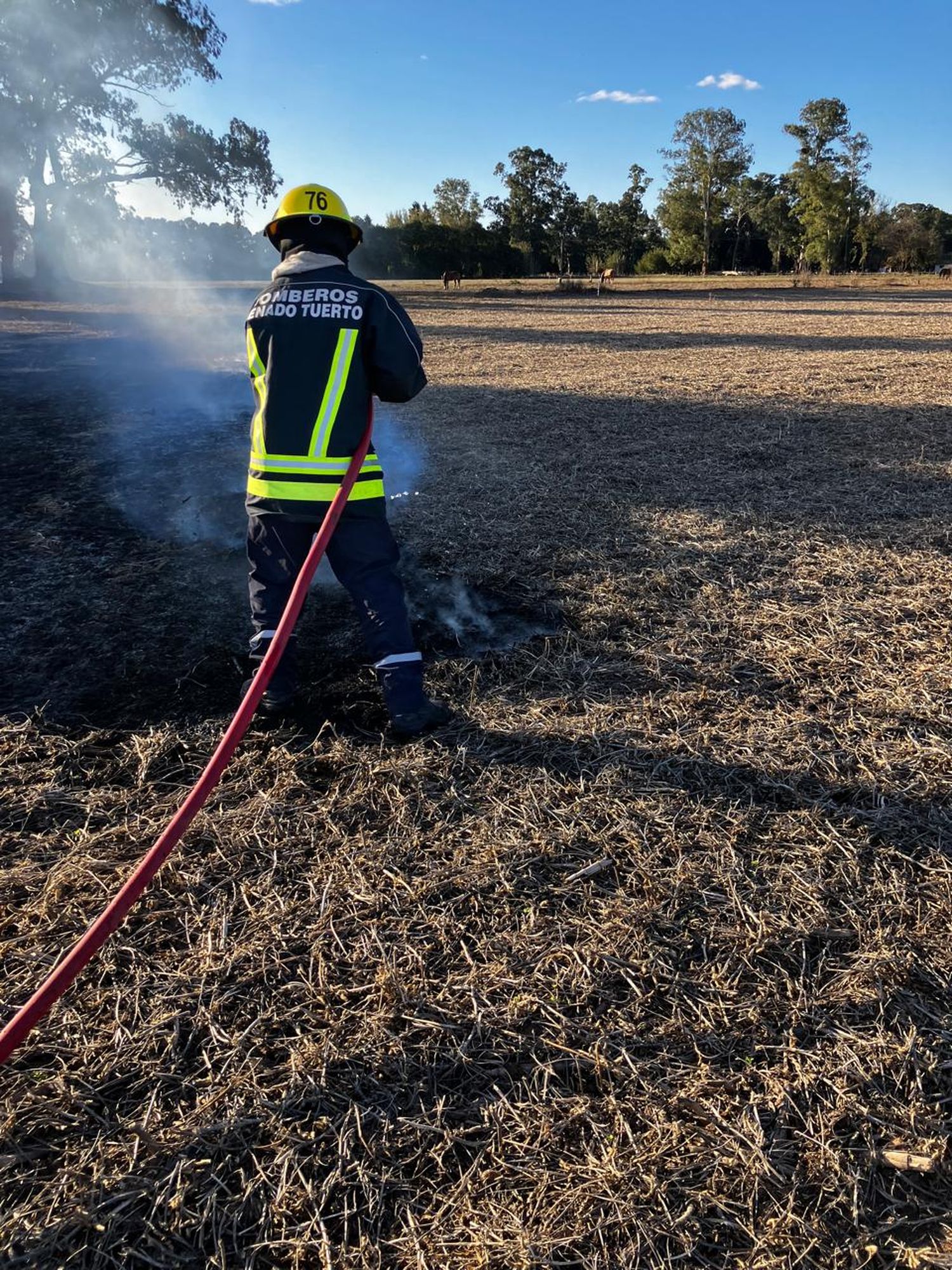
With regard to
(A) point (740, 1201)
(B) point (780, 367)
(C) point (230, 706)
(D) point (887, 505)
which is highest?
(B) point (780, 367)

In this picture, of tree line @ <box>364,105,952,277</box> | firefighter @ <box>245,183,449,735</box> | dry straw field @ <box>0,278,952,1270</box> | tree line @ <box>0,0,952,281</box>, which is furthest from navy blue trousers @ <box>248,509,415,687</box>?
tree line @ <box>364,105,952,277</box>

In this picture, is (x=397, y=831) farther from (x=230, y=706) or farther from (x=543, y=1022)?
(x=230, y=706)

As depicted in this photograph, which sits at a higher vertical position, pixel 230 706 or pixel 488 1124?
pixel 230 706

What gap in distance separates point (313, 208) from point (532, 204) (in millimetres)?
55884

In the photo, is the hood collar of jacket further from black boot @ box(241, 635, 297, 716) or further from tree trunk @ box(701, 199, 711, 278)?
tree trunk @ box(701, 199, 711, 278)

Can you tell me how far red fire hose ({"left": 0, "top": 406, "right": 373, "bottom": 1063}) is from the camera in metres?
1.50

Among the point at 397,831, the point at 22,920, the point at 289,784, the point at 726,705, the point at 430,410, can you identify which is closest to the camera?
the point at 22,920

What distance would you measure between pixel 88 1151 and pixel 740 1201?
128 centimetres

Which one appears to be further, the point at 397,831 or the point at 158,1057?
the point at 397,831

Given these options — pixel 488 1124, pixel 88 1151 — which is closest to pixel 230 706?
pixel 88 1151

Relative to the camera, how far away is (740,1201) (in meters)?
1.43

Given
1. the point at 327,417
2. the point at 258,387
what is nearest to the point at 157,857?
the point at 327,417

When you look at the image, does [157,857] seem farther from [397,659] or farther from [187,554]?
[187,554]

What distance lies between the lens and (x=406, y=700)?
282cm
